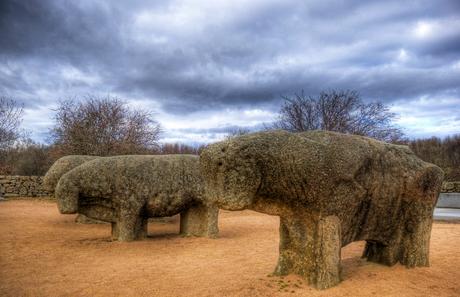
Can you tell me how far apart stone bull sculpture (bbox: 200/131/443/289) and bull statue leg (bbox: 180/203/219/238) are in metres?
Answer: 4.51

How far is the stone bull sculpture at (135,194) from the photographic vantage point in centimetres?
1000

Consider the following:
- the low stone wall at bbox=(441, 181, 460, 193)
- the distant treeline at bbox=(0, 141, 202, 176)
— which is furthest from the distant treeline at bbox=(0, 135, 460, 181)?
the low stone wall at bbox=(441, 181, 460, 193)

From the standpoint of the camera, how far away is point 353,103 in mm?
26984

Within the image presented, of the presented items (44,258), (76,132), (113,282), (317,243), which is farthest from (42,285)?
(76,132)

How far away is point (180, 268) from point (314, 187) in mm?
3356

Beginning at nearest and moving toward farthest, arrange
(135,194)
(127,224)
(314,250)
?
(314,250)
(127,224)
(135,194)

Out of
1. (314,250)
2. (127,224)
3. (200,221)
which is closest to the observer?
(314,250)

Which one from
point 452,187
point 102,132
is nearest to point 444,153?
point 452,187

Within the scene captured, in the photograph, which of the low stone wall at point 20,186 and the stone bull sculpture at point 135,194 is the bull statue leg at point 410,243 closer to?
the stone bull sculpture at point 135,194

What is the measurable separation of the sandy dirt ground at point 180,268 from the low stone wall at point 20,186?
1274 centimetres

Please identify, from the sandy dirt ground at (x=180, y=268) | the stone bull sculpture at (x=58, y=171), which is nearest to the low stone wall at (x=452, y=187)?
the sandy dirt ground at (x=180, y=268)

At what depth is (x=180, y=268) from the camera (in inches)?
295

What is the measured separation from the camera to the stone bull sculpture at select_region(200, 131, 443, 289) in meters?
5.55

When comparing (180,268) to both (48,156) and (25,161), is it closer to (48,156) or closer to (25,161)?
(48,156)
